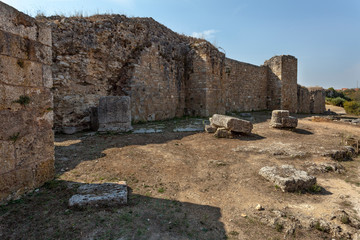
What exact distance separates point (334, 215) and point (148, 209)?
2.51 m

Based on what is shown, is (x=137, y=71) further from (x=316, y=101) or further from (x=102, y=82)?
(x=316, y=101)

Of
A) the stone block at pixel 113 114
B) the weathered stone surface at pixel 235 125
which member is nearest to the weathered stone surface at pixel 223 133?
the weathered stone surface at pixel 235 125

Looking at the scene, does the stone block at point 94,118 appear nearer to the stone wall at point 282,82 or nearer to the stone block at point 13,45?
the stone block at point 13,45

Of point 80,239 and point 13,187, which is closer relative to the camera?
point 80,239

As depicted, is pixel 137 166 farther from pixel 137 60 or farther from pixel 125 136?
pixel 137 60

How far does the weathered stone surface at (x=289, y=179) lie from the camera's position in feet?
11.2

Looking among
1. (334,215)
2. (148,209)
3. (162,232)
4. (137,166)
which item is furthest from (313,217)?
(137,166)

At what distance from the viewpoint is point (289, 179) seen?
3455 millimetres

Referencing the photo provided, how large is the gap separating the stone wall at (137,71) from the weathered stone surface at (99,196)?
565 centimetres

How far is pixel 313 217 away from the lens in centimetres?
268

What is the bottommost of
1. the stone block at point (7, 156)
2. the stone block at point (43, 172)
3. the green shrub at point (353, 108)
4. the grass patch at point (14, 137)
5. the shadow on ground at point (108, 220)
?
the shadow on ground at point (108, 220)

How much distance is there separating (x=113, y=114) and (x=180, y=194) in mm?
5336

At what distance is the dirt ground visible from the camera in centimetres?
236

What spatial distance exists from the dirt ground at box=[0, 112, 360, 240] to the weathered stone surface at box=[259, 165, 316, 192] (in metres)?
0.12
